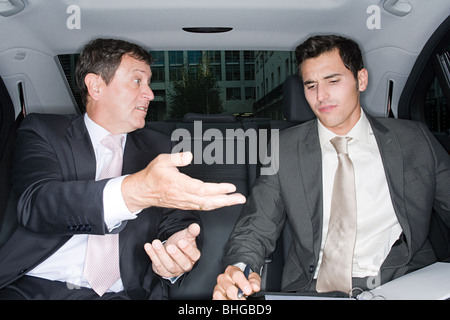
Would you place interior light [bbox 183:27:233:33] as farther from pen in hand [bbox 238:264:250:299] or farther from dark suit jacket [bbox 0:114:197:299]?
pen in hand [bbox 238:264:250:299]

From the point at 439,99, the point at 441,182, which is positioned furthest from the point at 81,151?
the point at 439,99

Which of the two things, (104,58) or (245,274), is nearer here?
(245,274)

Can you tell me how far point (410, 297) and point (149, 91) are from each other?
1.14 m

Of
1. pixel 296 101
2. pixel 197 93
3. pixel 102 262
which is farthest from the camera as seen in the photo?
pixel 197 93

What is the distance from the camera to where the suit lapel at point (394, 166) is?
4.66ft

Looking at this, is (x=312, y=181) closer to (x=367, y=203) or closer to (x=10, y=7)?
(x=367, y=203)

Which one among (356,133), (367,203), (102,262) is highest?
(356,133)

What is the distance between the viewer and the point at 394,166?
147 centimetres

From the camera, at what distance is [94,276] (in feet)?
4.41

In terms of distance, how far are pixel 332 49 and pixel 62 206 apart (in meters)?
1.20

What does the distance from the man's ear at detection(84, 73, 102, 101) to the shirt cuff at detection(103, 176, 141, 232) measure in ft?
1.92

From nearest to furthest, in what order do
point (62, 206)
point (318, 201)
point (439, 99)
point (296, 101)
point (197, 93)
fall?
point (62, 206) < point (318, 201) < point (296, 101) < point (439, 99) < point (197, 93)

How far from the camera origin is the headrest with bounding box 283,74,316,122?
1794 mm
